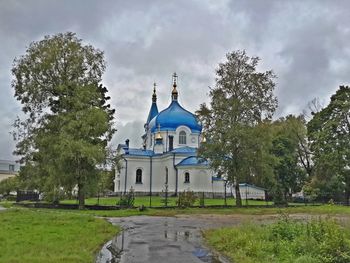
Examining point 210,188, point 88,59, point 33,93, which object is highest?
point 88,59

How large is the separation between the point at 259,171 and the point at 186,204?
24.8ft

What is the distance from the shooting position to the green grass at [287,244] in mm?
8391

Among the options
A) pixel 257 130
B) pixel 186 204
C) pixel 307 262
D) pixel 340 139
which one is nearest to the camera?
pixel 307 262

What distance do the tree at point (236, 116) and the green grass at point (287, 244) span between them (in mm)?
20906

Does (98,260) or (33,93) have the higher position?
(33,93)

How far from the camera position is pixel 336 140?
138ft

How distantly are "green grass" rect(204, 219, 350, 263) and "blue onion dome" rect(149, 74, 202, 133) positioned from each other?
152ft

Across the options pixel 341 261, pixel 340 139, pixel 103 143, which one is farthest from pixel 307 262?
pixel 340 139

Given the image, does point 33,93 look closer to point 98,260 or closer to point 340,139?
point 98,260

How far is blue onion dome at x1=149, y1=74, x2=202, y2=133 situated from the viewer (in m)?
59.0

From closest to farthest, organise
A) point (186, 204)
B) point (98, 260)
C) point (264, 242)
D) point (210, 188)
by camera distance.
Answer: point (98, 260)
point (264, 242)
point (186, 204)
point (210, 188)

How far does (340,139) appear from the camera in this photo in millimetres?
41969

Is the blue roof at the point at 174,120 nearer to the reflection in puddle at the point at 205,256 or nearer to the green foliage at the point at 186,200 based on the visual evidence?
the green foliage at the point at 186,200

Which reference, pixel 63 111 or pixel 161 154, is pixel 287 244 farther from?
pixel 161 154
